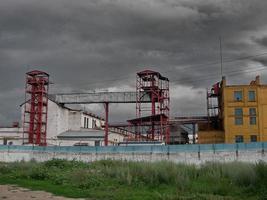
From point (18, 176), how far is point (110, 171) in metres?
5.41

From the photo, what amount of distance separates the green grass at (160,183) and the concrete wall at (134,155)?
12.2 m

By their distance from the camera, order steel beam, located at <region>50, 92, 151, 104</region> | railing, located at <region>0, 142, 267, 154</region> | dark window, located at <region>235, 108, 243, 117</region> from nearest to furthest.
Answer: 1. railing, located at <region>0, 142, 267, 154</region>
2. dark window, located at <region>235, 108, 243, 117</region>
3. steel beam, located at <region>50, 92, 151, 104</region>

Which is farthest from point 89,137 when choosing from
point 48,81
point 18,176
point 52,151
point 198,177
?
point 198,177

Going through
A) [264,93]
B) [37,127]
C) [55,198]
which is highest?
[264,93]

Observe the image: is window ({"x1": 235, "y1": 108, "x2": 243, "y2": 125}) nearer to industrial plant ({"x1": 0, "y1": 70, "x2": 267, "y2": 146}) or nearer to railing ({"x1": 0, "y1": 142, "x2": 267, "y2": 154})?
industrial plant ({"x1": 0, "y1": 70, "x2": 267, "y2": 146})

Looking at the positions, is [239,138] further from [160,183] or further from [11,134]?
[11,134]

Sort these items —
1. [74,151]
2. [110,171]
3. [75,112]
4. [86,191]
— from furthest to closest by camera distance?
1. [75,112]
2. [74,151]
3. [110,171]
4. [86,191]

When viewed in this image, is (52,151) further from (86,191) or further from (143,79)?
(86,191)

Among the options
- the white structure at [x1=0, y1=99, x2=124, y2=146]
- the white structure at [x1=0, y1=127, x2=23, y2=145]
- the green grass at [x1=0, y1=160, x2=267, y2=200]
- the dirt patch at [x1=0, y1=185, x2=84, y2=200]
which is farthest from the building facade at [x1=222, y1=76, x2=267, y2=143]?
the dirt patch at [x1=0, y1=185, x2=84, y2=200]

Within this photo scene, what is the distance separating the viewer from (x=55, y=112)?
58750mm

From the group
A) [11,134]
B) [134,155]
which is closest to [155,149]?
[134,155]

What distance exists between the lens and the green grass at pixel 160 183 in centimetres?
1423

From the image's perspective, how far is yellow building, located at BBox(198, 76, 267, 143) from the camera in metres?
48.2

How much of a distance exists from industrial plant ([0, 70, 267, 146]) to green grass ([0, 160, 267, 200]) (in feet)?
80.0
